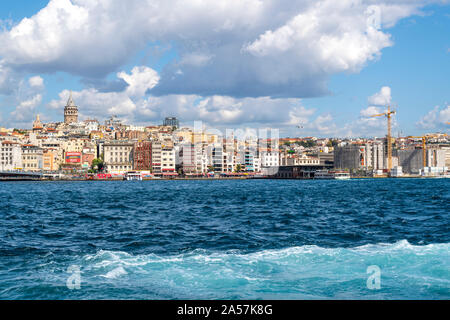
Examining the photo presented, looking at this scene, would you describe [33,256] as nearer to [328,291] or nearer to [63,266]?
[63,266]

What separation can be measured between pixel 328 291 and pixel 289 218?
14.4 m

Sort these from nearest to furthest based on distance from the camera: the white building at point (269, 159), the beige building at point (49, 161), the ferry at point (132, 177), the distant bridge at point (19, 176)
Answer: the distant bridge at point (19, 176), the ferry at point (132, 177), the beige building at point (49, 161), the white building at point (269, 159)

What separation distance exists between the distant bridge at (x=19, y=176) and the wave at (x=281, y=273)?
111785mm

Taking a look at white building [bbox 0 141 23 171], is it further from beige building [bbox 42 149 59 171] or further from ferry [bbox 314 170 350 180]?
ferry [bbox 314 170 350 180]

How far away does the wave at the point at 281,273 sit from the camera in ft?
28.7

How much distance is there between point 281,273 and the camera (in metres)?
10.3

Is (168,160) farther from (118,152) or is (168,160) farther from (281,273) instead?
(281,273)

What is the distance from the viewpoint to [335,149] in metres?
177

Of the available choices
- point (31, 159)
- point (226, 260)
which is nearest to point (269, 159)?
point (31, 159)

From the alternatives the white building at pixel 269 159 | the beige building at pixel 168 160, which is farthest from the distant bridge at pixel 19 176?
the white building at pixel 269 159

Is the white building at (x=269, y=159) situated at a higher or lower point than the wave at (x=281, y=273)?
higher

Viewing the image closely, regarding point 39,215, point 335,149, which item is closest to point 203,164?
point 335,149

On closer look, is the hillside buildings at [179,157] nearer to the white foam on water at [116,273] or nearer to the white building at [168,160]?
the white building at [168,160]

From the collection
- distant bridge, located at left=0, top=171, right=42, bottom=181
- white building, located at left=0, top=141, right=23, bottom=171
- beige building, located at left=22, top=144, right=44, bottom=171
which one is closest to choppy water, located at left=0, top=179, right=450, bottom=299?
distant bridge, located at left=0, top=171, right=42, bottom=181
